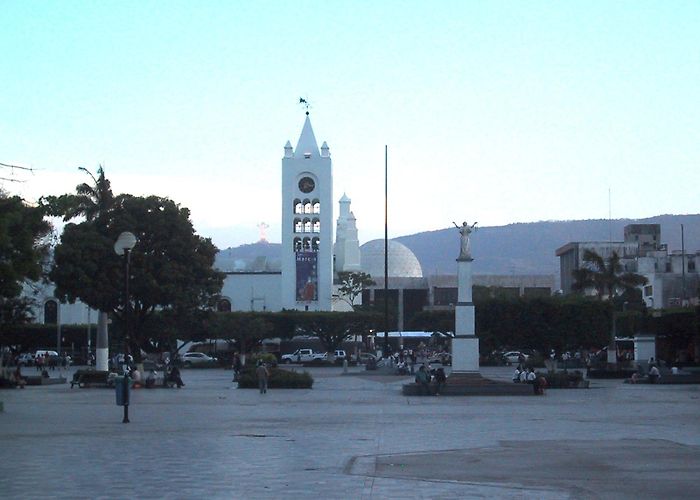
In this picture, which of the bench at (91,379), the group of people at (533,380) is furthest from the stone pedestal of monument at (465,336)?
the bench at (91,379)

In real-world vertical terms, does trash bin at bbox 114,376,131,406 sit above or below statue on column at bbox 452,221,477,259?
below

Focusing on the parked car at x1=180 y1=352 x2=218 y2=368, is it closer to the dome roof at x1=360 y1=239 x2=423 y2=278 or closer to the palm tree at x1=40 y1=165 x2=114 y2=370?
the palm tree at x1=40 y1=165 x2=114 y2=370

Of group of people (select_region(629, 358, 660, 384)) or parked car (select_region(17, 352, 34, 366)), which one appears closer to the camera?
group of people (select_region(629, 358, 660, 384))

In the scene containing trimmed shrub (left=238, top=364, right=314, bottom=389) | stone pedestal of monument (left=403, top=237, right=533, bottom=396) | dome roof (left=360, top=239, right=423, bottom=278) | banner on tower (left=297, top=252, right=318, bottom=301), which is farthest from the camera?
dome roof (left=360, top=239, right=423, bottom=278)

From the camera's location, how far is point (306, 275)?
92.9m

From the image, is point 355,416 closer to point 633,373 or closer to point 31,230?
point 31,230

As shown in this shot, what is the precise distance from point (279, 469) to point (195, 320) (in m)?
38.7

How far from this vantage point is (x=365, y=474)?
13.8 meters

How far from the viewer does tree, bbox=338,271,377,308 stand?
9962cm

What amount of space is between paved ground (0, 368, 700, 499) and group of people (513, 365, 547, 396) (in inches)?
254

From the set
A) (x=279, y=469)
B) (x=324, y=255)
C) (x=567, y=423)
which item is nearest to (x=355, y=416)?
(x=567, y=423)

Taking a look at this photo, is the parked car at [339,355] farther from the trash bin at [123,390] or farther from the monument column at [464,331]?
the trash bin at [123,390]

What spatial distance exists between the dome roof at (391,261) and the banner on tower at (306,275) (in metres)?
40.4

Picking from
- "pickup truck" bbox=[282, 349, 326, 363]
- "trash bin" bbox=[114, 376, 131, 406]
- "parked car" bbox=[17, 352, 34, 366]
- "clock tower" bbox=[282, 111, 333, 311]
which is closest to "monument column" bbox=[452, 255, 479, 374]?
"trash bin" bbox=[114, 376, 131, 406]
